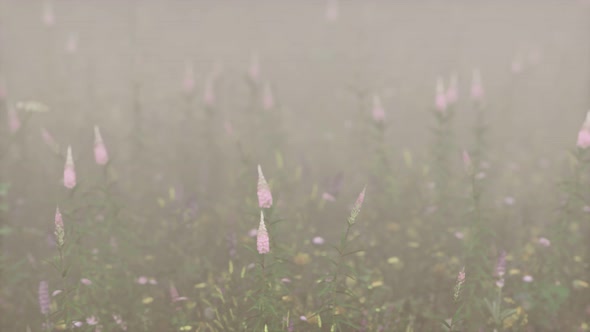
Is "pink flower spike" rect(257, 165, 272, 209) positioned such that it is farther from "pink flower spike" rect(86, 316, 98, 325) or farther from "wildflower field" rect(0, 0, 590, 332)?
"pink flower spike" rect(86, 316, 98, 325)

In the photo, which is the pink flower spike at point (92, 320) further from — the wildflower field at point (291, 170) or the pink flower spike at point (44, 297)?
the pink flower spike at point (44, 297)

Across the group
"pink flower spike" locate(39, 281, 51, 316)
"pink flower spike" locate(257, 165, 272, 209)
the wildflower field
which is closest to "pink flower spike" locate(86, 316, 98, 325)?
the wildflower field

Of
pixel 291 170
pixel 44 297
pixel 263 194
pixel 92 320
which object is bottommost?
pixel 291 170

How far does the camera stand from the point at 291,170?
712cm

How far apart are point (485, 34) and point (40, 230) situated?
10107 mm

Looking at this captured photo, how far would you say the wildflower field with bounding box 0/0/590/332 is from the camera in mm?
4770

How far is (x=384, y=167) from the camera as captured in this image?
6270 millimetres

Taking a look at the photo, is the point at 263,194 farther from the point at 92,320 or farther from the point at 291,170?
the point at 291,170

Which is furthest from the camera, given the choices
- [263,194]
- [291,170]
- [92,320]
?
[291,170]

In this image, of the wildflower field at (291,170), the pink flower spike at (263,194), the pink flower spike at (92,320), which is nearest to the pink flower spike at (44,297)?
the wildflower field at (291,170)

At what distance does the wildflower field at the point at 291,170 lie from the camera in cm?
477

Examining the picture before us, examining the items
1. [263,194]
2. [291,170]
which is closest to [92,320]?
[263,194]

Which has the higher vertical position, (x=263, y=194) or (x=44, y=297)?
(x=263, y=194)

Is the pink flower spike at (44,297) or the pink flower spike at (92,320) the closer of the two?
the pink flower spike at (44,297)
